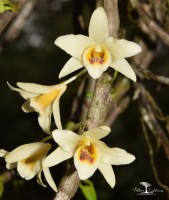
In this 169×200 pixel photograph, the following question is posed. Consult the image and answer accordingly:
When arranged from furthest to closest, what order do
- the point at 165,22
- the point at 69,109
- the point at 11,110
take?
the point at 11,110, the point at 69,109, the point at 165,22

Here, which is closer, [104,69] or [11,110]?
[104,69]

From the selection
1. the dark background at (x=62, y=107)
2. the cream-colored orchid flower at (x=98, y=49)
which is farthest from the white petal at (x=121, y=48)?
the dark background at (x=62, y=107)

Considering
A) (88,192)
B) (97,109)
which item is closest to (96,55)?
(97,109)

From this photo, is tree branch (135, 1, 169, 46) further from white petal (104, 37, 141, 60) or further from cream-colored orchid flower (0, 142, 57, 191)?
cream-colored orchid flower (0, 142, 57, 191)

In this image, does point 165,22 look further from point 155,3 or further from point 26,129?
point 26,129

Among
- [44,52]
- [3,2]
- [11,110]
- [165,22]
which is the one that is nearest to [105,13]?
[3,2]

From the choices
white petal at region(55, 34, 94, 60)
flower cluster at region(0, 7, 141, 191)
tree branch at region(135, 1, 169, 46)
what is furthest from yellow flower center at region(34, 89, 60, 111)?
tree branch at region(135, 1, 169, 46)

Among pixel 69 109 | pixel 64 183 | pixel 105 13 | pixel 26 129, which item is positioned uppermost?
pixel 105 13
